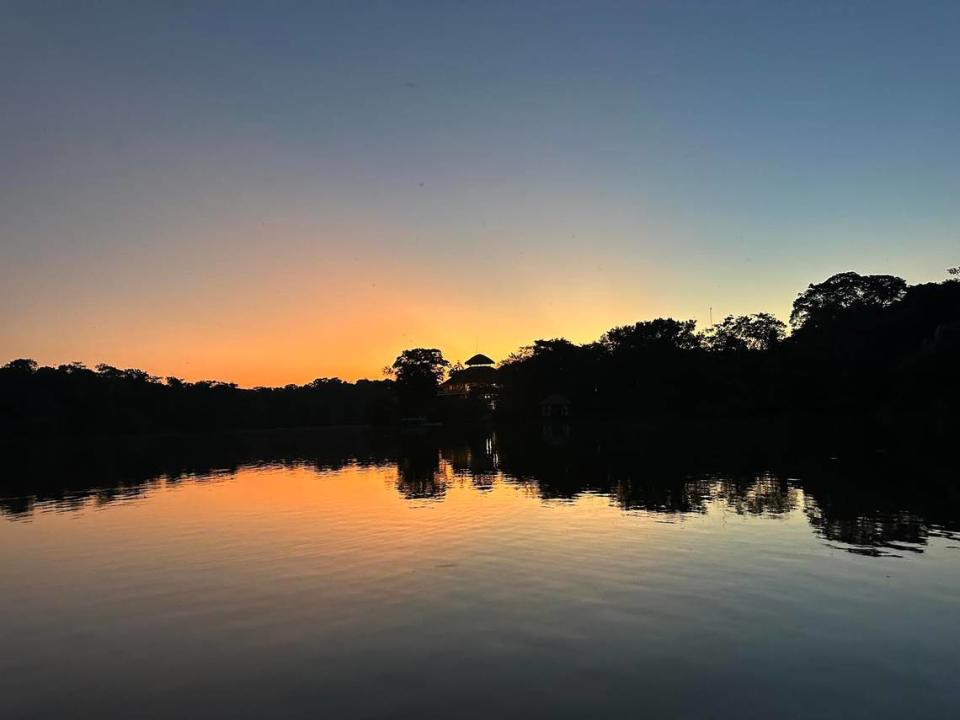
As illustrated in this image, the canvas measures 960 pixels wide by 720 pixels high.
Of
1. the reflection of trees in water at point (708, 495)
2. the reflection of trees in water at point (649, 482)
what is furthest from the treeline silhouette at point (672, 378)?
the reflection of trees in water at point (708, 495)

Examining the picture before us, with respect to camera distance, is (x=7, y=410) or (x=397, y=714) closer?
(x=397, y=714)

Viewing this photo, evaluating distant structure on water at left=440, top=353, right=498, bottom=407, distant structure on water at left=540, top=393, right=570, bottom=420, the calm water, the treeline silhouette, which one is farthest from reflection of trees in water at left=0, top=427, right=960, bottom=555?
distant structure on water at left=440, top=353, right=498, bottom=407

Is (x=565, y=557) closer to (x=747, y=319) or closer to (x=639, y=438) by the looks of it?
(x=639, y=438)

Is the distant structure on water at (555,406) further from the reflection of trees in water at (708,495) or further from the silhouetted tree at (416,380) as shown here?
the reflection of trees in water at (708,495)

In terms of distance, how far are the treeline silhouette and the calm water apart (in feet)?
235

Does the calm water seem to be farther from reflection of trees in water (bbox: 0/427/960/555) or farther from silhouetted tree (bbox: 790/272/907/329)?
silhouetted tree (bbox: 790/272/907/329)

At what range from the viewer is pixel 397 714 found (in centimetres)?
884

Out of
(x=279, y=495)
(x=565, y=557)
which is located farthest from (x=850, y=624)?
Result: (x=279, y=495)

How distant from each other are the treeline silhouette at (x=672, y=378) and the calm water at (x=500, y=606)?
7170 cm

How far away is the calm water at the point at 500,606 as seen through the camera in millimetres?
9391

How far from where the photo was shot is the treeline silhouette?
9494 cm

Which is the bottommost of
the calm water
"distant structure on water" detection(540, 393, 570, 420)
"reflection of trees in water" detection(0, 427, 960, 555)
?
the calm water

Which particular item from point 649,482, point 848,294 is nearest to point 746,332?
point 848,294

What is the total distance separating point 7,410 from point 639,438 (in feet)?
402
